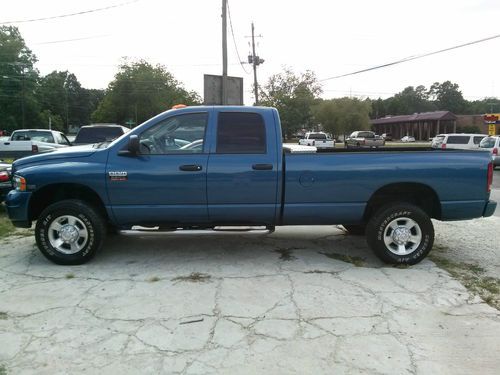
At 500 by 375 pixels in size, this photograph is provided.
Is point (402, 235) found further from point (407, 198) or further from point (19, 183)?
point (19, 183)

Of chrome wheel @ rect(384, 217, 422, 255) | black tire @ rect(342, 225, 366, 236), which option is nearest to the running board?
chrome wheel @ rect(384, 217, 422, 255)

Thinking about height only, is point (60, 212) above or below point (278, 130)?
below

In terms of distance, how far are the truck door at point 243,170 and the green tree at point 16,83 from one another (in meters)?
67.7

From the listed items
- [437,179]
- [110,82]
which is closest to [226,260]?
[437,179]

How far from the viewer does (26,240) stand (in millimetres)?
6438

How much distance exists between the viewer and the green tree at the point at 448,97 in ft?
419

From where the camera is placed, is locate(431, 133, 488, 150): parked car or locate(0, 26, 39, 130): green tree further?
locate(0, 26, 39, 130): green tree

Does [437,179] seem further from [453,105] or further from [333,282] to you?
[453,105]

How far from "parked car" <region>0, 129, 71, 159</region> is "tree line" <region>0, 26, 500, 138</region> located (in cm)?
4011

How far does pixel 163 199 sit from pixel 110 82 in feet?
270

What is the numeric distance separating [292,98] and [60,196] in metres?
56.2

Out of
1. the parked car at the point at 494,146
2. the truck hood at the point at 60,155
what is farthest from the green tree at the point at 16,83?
the truck hood at the point at 60,155

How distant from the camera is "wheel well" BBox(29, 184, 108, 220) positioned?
518 cm

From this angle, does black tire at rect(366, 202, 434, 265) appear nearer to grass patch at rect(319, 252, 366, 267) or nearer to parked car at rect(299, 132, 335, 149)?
grass patch at rect(319, 252, 366, 267)
